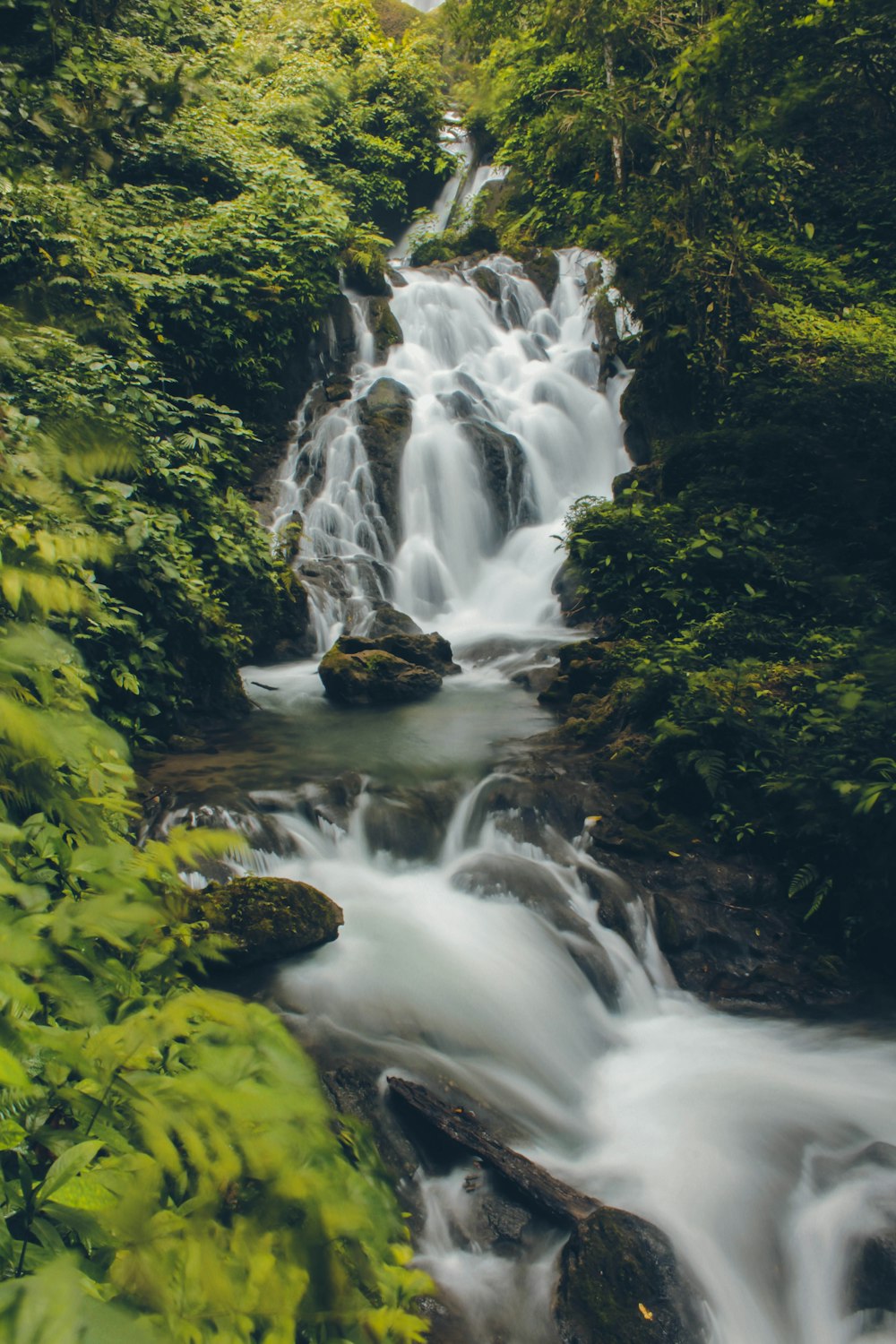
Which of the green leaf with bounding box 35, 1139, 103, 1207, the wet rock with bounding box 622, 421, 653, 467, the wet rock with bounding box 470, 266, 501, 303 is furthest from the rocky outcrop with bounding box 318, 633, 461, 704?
the wet rock with bounding box 470, 266, 501, 303

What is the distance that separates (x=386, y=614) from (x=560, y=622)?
2685 millimetres

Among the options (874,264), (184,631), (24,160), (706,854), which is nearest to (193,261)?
(24,160)

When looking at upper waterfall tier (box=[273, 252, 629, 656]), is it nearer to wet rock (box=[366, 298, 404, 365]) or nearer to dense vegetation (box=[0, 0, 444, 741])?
wet rock (box=[366, 298, 404, 365])

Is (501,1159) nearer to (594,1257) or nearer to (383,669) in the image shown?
(594,1257)

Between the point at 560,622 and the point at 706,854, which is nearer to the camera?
the point at 706,854

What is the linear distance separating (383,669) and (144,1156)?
26.5 feet

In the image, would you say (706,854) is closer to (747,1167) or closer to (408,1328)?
(747,1167)

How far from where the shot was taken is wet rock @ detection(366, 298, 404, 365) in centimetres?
1622

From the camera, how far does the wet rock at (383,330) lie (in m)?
16.2

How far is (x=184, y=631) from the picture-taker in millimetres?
7695

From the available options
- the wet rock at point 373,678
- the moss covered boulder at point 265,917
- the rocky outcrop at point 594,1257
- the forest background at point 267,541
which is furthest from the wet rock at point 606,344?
the rocky outcrop at point 594,1257

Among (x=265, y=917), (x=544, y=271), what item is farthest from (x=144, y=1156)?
(x=544, y=271)

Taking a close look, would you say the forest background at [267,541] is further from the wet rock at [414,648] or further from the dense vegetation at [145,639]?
the wet rock at [414,648]

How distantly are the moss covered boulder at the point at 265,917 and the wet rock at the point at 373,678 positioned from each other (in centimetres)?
426
